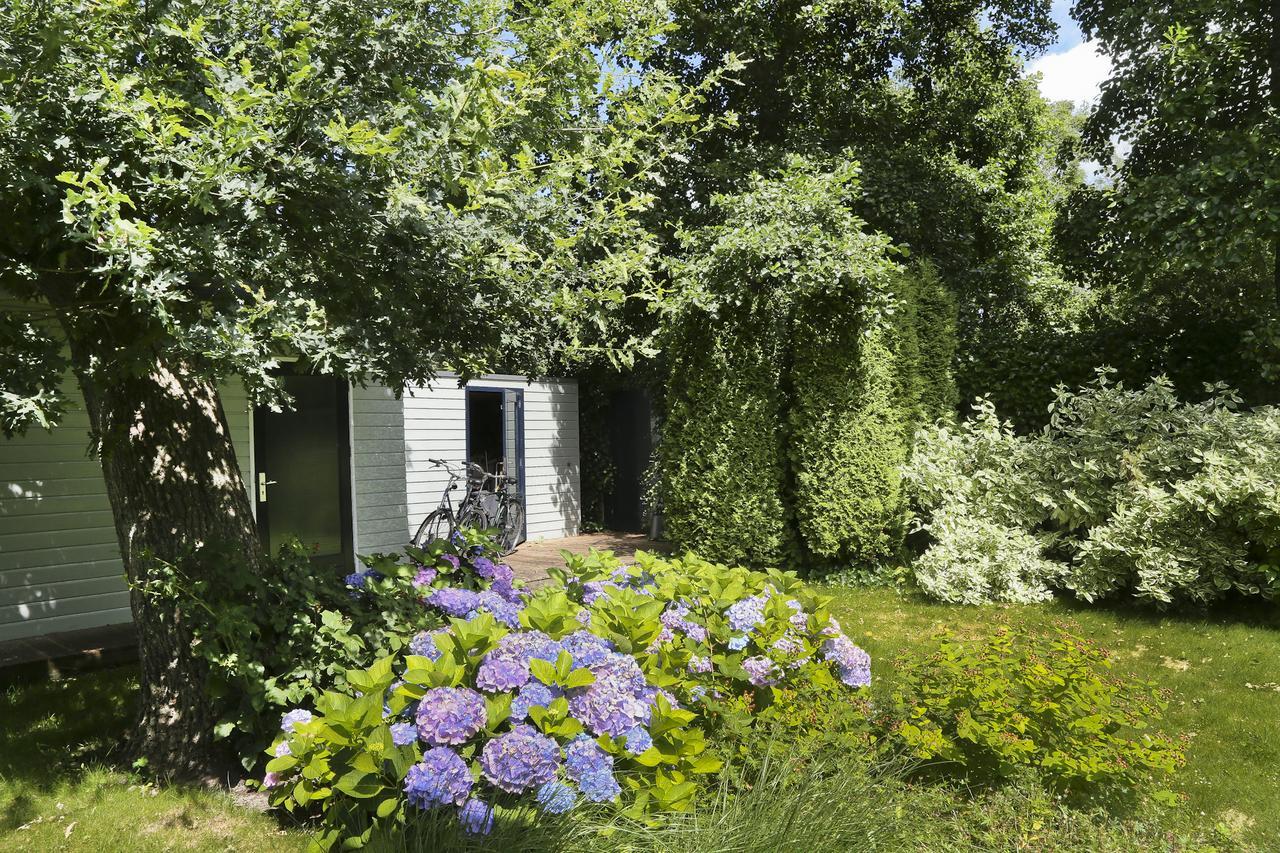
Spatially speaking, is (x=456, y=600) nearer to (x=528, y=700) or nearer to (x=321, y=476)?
(x=528, y=700)

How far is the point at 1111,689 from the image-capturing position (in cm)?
312

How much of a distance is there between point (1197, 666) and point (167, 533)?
18.8ft

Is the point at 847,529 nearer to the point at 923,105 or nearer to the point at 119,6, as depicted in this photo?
the point at 119,6

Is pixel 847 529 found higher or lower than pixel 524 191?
lower

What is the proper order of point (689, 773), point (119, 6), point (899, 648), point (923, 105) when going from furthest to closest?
point (923, 105)
point (899, 648)
point (689, 773)
point (119, 6)

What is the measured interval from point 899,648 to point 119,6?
520cm

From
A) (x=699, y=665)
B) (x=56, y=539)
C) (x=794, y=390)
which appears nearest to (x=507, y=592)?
(x=699, y=665)

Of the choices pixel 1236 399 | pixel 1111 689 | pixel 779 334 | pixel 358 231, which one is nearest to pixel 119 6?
pixel 358 231

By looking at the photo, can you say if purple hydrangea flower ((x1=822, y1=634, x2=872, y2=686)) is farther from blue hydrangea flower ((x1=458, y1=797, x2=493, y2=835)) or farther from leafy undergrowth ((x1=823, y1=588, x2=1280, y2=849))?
blue hydrangea flower ((x1=458, y1=797, x2=493, y2=835))

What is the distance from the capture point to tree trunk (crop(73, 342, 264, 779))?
3.47 metres

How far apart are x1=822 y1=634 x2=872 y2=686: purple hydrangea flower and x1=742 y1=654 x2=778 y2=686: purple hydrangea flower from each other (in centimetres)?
34

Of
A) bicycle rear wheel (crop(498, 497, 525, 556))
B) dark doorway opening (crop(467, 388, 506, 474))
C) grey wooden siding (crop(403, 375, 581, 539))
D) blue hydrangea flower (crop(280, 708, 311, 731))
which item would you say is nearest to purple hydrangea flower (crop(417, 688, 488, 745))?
blue hydrangea flower (crop(280, 708, 311, 731))

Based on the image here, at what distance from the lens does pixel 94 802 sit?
3.25 metres

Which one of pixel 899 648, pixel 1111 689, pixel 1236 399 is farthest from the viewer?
pixel 1236 399
